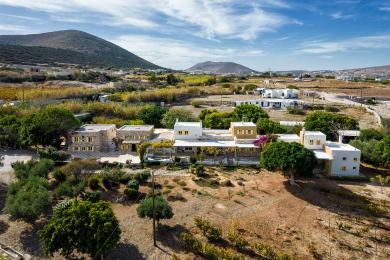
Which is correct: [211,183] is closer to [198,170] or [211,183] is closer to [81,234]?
[198,170]

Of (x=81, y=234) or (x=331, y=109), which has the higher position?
(x=331, y=109)

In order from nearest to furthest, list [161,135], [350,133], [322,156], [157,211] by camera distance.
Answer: [157,211] → [322,156] → [161,135] → [350,133]

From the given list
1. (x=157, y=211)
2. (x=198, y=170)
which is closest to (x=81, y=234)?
(x=157, y=211)

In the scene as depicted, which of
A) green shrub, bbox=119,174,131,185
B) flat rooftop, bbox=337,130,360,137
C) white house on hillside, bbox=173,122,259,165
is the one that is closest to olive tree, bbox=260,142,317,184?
white house on hillside, bbox=173,122,259,165

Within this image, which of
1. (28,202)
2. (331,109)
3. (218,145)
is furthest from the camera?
(331,109)

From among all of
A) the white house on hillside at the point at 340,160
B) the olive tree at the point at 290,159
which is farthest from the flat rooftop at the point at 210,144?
the white house on hillside at the point at 340,160

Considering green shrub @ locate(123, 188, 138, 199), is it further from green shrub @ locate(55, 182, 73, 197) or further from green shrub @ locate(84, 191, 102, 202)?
green shrub @ locate(55, 182, 73, 197)

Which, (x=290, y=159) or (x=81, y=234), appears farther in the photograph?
(x=290, y=159)
